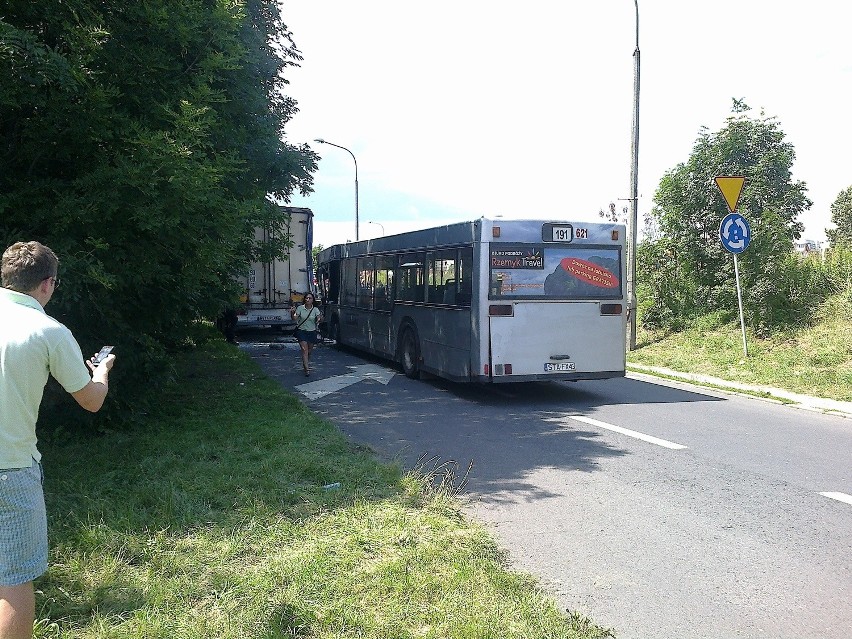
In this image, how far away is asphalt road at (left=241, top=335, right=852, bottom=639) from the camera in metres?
4.23

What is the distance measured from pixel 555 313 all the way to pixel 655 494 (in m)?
5.19

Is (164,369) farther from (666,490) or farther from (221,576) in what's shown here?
(666,490)

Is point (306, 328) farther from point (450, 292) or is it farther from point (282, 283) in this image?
point (282, 283)

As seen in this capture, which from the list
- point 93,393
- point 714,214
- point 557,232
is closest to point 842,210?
point 714,214

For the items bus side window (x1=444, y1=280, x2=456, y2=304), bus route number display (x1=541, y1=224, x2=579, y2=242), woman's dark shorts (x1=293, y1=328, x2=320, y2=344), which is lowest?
woman's dark shorts (x1=293, y1=328, x2=320, y2=344)

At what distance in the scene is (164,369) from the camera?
8594 mm

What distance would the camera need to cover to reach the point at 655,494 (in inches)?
251

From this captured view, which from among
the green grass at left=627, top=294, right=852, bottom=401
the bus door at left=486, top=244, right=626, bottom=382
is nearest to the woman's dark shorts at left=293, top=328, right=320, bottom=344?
the bus door at left=486, top=244, right=626, bottom=382

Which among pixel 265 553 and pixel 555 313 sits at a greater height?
pixel 555 313

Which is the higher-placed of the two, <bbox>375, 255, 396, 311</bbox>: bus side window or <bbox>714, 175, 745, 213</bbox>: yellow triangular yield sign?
<bbox>714, 175, 745, 213</bbox>: yellow triangular yield sign

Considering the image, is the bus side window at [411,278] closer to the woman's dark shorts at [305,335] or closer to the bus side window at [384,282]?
the bus side window at [384,282]

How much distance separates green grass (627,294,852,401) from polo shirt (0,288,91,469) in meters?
11.2

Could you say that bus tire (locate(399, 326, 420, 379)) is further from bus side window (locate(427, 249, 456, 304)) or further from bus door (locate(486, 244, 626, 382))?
bus door (locate(486, 244, 626, 382))

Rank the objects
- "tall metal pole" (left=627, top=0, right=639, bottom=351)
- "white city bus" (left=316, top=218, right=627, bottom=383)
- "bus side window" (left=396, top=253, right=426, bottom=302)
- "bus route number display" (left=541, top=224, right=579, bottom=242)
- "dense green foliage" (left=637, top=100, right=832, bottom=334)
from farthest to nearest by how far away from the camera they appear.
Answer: "tall metal pole" (left=627, top=0, right=639, bottom=351)
"dense green foliage" (left=637, top=100, right=832, bottom=334)
"bus side window" (left=396, top=253, right=426, bottom=302)
"bus route number display" (left=541, top=224, right=579, bottom=242)
"white city bus" (left=316, top=218, right=627, bottom=383)
